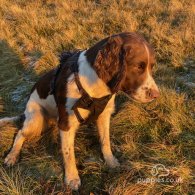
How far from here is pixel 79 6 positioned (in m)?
9.61

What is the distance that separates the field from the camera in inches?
142

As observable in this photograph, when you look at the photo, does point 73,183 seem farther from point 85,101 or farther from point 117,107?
point 117,107

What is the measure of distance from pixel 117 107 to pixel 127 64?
158 cm

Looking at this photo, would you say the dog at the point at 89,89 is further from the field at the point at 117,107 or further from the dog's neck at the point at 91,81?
the field at the point at 117,107

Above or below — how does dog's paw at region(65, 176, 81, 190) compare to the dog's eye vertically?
below

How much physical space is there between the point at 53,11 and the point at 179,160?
255 inches

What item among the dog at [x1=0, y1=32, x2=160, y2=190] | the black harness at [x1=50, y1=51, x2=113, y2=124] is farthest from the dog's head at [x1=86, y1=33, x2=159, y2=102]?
the black harness at [x1=50, y1=51, x2=113, y2=124]

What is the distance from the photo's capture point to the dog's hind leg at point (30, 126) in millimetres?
4273

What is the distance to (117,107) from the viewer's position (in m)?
4.91

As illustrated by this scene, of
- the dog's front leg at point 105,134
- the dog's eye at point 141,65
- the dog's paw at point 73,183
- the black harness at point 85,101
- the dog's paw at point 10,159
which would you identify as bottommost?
the dog's paw at point 10,159

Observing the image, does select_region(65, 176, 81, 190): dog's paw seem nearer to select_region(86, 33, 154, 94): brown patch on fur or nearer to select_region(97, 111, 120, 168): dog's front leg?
select_region(97, 111, 120, 168): dog's front leg

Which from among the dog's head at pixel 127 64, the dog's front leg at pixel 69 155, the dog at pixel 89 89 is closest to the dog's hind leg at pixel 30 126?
the dog at pixel 89 89

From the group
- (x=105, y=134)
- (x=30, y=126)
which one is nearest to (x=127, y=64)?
(x=105, y=134)

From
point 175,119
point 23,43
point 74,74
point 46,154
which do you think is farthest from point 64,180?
point 23,43
